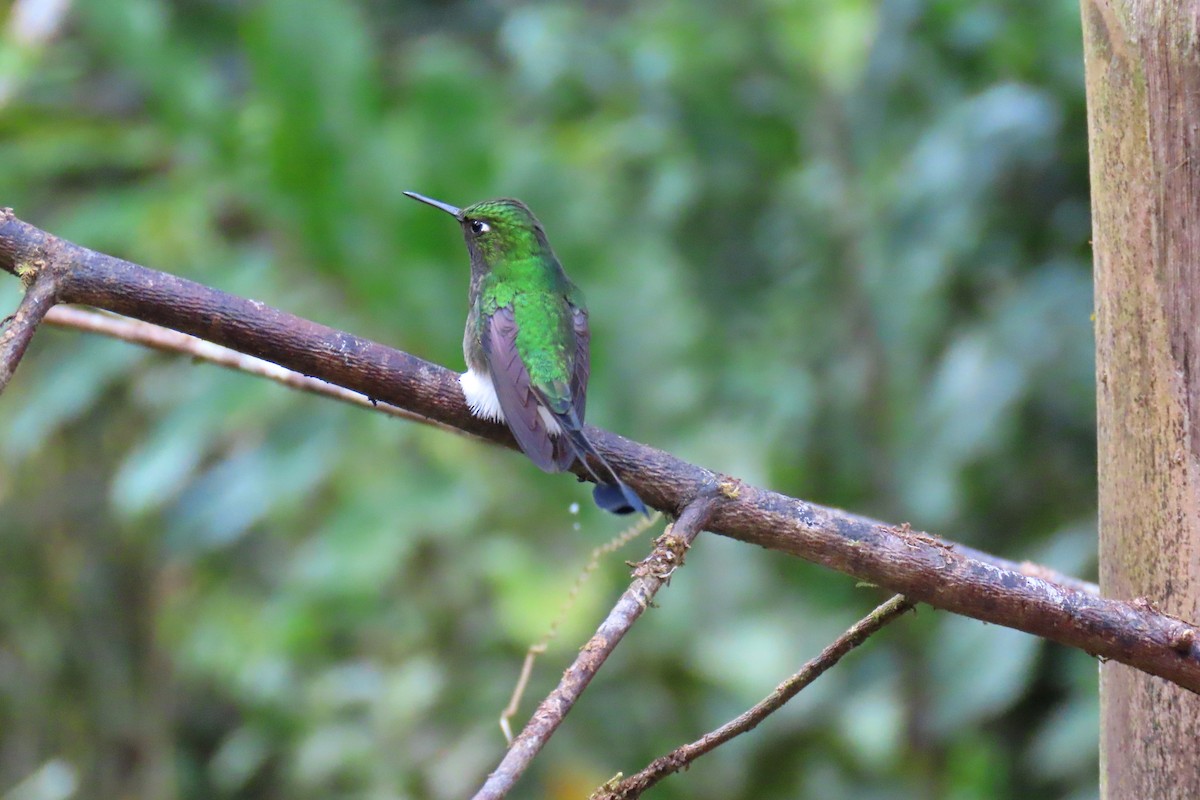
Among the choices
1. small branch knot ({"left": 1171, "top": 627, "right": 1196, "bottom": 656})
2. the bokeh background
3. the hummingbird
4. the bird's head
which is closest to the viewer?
small branch knot ({"left": 1171, "top": 627, "right": 1196, "bottom": 656})

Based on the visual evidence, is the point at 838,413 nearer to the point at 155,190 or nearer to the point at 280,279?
the point at 280,279

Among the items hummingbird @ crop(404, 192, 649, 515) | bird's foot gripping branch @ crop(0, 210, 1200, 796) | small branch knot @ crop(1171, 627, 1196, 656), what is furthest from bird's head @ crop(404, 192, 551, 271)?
small branch knot @ crop(1171, 627, 1196, 656)

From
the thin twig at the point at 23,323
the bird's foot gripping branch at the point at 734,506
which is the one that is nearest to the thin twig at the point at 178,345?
the bird's foot gripping branch at the point at 734,506

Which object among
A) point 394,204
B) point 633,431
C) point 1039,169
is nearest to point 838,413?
point 633,431

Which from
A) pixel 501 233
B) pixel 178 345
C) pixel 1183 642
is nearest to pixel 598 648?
pixel 1183 642

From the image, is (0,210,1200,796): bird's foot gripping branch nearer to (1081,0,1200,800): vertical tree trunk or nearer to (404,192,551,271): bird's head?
(1081,0,1200,800): vertical tree trunk

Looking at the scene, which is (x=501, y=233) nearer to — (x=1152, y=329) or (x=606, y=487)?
(x=606, y=487)

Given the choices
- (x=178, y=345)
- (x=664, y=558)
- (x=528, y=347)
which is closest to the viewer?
(x=664, y=558)
